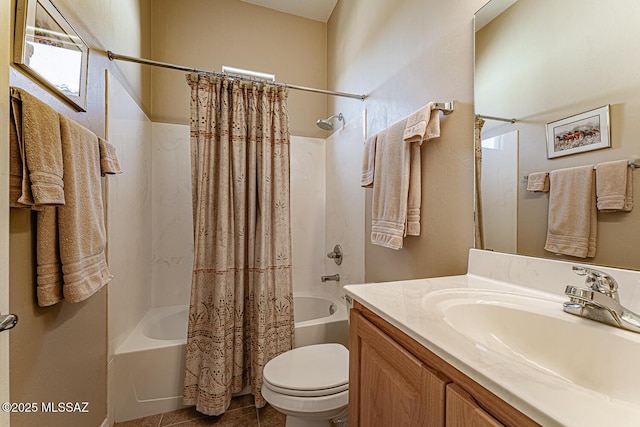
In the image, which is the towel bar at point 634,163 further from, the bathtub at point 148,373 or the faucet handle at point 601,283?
the bathtub at point 148,373

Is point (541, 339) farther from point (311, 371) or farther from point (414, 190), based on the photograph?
point (311, 371)

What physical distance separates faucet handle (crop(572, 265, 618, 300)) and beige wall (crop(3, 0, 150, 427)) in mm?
1491

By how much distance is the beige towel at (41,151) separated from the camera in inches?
29.4

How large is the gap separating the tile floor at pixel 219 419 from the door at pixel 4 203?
3.08 ft

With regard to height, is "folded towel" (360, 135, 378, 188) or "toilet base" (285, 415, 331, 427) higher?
"folded towel" (360, 135, 378, 188)

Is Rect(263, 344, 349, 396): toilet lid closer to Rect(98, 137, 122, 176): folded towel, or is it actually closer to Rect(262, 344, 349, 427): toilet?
Rect(262, 344, 349, 427): toilet

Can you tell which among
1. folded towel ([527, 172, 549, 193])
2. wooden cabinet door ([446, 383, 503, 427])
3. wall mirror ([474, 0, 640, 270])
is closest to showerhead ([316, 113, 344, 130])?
wall mirror ([474, 0, 640, 270])

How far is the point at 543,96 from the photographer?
32.7 inches

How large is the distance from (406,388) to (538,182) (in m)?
0.74

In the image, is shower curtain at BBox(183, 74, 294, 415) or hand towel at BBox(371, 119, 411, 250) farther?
shower curtain at BBox(183, 74, 294, 415)

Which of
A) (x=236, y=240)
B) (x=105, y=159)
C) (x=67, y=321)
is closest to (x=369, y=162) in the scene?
(x=236, y=240)

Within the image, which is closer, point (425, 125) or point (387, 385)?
point (387, 385)

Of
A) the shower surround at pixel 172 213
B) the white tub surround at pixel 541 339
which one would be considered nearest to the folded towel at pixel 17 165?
the shower surround at pixel 172 213

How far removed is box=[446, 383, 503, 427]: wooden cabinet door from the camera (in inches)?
16.1
